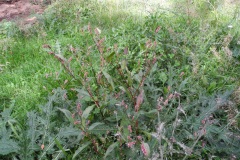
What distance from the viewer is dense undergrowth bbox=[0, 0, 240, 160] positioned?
6.53ft

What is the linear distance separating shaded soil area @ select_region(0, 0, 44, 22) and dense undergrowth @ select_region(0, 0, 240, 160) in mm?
546

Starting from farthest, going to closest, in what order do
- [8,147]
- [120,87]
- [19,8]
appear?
[19,8], [120,87], [8,147]

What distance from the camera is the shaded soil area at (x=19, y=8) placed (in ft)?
14.7

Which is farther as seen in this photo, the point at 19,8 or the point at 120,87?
the point at 19,8

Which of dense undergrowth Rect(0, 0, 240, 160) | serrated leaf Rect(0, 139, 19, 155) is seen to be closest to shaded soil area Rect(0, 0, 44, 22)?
dense undergrowth Rect(0, 0, 240, 160)

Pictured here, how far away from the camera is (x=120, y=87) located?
2146 mm

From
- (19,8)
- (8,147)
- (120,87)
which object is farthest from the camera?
(19,8)

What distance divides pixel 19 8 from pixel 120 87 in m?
3.37

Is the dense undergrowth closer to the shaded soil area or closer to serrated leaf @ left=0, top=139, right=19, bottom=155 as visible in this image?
serrated leaf @ left=0, top=139, right=19, bottom=155

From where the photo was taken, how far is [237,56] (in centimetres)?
313

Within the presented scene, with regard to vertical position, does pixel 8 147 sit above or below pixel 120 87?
below

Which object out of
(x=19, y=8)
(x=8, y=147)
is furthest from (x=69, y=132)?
(x=19, y=8)

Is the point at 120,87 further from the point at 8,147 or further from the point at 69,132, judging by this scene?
the point at 8,147

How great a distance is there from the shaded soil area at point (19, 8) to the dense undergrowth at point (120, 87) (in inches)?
21.5
